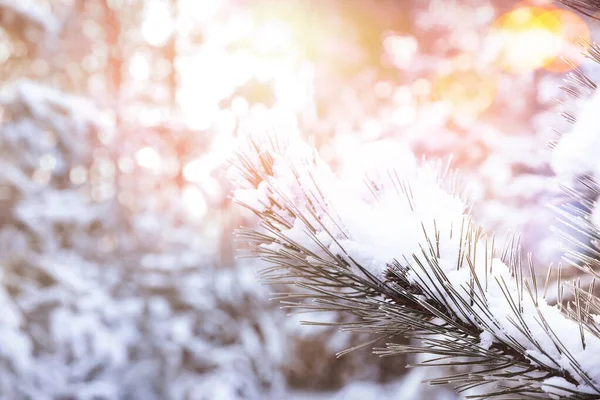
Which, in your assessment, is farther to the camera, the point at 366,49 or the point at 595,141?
the point at 366,49

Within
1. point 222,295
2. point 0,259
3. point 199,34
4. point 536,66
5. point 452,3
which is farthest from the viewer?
point 199,34

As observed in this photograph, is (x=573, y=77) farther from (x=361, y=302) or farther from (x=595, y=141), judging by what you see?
(x=361, y=302)

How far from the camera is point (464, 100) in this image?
6020mm

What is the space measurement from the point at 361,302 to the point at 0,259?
4.20 m

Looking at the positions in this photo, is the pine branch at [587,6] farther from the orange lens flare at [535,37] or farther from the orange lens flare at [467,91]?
the orange lens flare at [467,91]

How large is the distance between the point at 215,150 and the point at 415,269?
341cm

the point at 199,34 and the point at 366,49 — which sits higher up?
the point at 199,34

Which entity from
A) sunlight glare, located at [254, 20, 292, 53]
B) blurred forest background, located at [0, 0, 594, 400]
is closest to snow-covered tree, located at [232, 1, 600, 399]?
blurred forest background, located at [0, 0, 594, 400]

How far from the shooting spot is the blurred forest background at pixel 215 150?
4.21 meters

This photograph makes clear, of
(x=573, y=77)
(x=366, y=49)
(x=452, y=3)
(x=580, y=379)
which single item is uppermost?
(x=452, y=3)

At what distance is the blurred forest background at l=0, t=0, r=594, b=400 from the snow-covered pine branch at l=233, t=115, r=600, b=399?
2354 millimetres

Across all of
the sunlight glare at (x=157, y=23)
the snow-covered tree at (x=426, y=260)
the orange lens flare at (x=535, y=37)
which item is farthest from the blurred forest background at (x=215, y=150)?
the snow-covered tree at (x=426, y=260)

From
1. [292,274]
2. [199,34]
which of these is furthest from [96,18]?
[292,274]

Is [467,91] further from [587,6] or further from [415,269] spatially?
[415,269]
